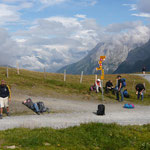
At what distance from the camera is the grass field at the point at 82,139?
8.72 metres

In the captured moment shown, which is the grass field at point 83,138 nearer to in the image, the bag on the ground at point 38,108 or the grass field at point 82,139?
the grass field at point 82,139

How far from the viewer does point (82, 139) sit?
9.68 m

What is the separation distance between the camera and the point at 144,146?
30.0ft

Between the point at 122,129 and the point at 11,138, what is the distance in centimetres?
537

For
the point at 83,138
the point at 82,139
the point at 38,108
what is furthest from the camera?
the point at 38,108

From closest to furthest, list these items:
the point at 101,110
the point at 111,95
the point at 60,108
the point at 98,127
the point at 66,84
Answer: the point at 98,127 → the point at 101,110 → the point at 60,108 → the point at 111,95 → the point at 66,84

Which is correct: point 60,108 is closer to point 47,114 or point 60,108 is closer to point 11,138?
point 47,114

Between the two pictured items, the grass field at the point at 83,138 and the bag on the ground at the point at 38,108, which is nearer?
the grass field at the point at 83,138

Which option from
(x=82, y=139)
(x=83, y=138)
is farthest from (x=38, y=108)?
(x=82, y=139)

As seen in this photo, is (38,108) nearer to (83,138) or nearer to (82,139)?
(83,138)

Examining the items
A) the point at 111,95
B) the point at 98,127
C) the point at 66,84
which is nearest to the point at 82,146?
the point at 98,127

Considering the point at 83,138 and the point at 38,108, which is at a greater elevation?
the point at 38,108

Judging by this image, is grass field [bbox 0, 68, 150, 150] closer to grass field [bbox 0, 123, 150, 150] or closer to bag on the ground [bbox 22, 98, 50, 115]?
grass field [bbox 0, 123, 150, 150]

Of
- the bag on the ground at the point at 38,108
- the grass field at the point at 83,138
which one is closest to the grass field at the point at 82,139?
the grass field at the point at 83,138
